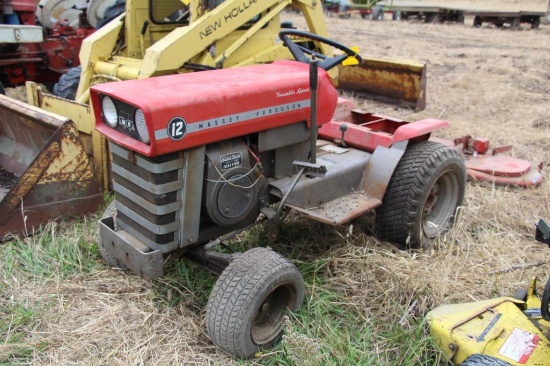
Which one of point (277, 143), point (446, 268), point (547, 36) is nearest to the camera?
point (277, 143)

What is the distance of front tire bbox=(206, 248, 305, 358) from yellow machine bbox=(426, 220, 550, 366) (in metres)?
0.68

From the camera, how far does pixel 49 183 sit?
3514mm

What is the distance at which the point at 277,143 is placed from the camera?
2.94 meters

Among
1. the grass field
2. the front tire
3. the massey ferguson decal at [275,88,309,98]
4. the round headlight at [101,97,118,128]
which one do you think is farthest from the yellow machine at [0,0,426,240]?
the front tire

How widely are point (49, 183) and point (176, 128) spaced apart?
4.89 feet

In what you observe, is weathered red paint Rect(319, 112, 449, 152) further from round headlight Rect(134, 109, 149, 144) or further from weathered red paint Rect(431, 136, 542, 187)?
round headlight Rect(134, 109, 149, 144)

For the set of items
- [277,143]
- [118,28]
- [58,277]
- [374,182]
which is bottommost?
[58,277]

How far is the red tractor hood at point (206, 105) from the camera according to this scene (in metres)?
2.39

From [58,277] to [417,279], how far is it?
194 centimetres

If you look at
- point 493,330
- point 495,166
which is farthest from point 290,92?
point 495,166

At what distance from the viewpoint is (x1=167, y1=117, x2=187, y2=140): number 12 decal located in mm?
2395

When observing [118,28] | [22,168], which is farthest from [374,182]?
[118,28]

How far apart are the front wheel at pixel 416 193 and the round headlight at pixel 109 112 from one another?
1.65m

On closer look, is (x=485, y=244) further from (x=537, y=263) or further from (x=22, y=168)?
(x=22, y=168)
